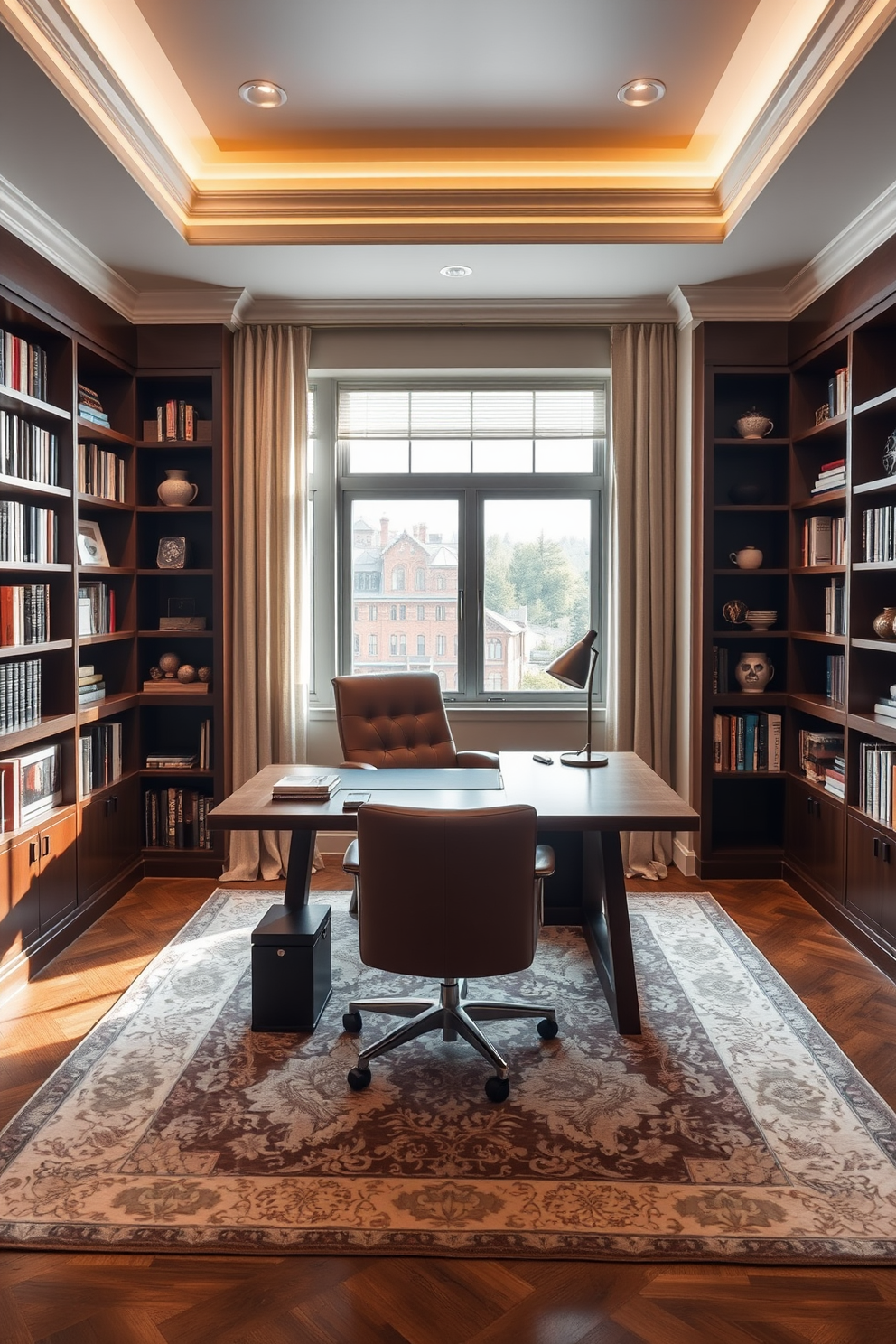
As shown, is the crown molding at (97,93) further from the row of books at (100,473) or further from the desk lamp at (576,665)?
the desk lamp at (576,665)

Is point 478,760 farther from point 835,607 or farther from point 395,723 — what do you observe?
point 835,607

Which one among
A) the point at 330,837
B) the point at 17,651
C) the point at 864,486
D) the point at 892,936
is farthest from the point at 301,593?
the point at 892,936

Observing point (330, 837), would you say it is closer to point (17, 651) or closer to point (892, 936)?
point (17, 651)

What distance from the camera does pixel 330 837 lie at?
495cm

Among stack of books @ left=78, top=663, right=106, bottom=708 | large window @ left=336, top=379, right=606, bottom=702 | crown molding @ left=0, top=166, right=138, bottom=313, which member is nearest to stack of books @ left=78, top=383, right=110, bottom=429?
crown molding @ left=0, top=166, right=138, bottom=313

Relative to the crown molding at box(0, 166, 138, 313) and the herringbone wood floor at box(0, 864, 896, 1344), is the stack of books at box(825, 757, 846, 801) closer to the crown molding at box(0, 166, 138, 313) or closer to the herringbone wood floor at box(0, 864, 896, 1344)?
the herringbone wood floor at box(0, 864, 896, 1344)

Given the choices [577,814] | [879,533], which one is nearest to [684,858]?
[879,533]

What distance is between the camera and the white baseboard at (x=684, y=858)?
462 cm

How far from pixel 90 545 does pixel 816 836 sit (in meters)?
3.55

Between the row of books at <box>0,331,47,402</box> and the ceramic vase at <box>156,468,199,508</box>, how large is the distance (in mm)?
891

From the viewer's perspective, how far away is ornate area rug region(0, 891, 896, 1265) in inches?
77.3

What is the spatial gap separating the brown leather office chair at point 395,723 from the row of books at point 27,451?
57.0 inches

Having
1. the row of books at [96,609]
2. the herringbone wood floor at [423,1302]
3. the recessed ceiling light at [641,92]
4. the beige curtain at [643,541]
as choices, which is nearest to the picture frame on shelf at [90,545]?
the row of books at [96,609]

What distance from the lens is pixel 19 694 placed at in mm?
3443
